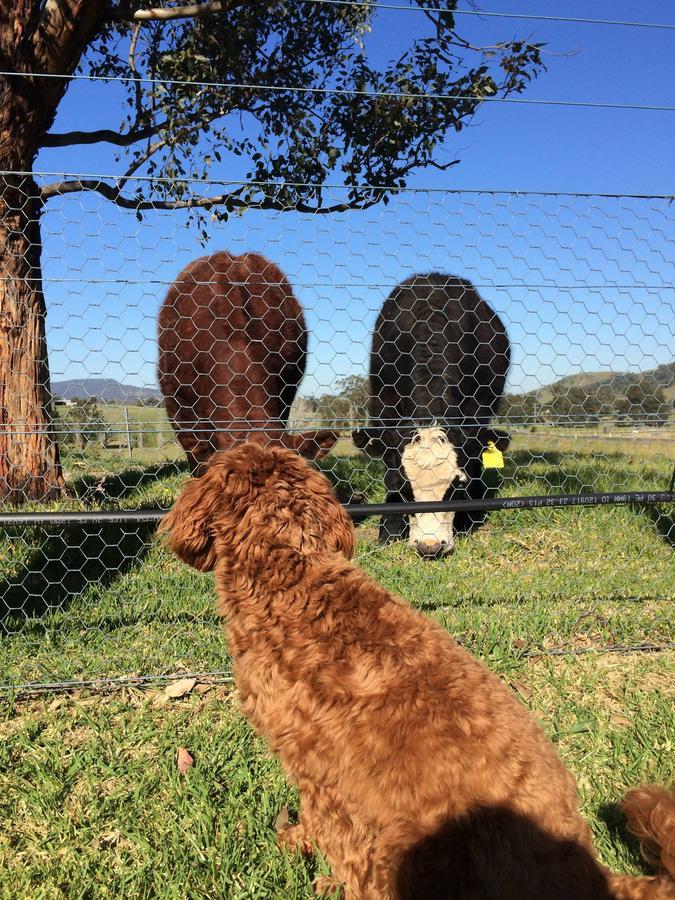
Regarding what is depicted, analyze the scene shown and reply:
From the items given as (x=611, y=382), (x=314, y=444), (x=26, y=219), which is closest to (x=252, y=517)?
(x=314, y=444)

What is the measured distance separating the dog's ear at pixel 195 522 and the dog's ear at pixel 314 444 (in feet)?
7.26

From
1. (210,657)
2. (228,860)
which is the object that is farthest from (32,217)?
(228,860)

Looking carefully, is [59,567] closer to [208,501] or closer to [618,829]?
[208,501]

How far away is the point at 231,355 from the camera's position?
16.3 feet

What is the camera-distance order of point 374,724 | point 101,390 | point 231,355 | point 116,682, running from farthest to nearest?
point 231,355 < point 101,390 < point 116,682 < point 374,724

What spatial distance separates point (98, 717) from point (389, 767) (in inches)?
69.1

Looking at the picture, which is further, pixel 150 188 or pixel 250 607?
pixel 150 188

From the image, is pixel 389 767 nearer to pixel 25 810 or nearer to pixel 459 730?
pixel 459 730

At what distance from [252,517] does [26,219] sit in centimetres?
395

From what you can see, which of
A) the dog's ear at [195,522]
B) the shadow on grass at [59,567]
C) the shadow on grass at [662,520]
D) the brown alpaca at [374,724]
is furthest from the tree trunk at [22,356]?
the shadow on grass at [662,520]

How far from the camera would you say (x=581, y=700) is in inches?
114

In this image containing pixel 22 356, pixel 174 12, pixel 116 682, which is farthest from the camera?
pixel 22 356

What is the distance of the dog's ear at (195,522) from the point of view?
1.89 meters

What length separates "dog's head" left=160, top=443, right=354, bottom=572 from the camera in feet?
6.19
